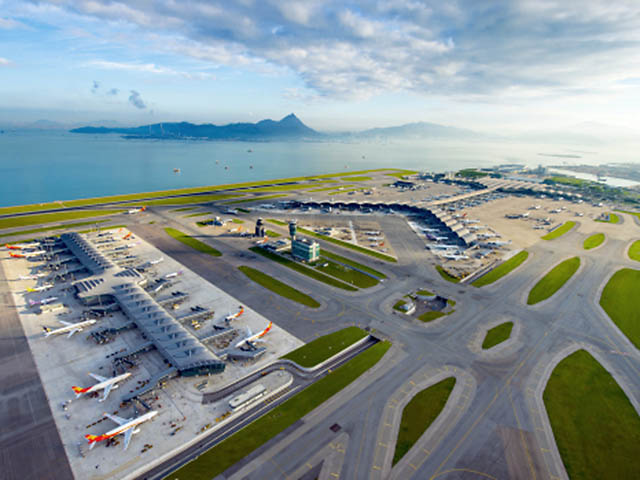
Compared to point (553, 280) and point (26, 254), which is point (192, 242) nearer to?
point (26, 254)

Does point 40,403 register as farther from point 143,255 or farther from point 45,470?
point 143,255

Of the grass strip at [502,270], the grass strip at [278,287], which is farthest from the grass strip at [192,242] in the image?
the grass strip at [502,270]

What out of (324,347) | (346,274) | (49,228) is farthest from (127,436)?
(49,228)

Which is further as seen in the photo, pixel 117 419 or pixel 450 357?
pixel 450 357

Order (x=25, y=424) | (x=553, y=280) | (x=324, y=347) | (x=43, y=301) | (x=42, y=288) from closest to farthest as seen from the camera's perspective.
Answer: (x=25, y=424), (x=324, y=347), (x=43, y=301), (x=42, y=288), (x=553, y=280)

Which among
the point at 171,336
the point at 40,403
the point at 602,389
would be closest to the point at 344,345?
the point at 171,336

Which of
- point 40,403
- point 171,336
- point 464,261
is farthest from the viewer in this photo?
point 464,261
